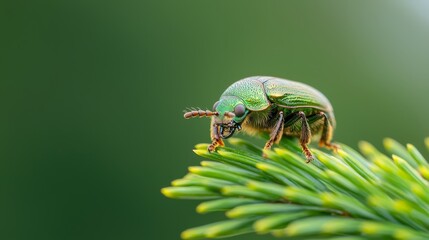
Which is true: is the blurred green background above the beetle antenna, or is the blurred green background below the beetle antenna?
above

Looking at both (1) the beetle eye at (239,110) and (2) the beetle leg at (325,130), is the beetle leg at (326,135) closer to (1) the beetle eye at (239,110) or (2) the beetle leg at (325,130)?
(2) the beetle leg at (325,130)

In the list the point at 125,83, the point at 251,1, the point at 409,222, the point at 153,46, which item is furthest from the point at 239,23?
the point at 409,222

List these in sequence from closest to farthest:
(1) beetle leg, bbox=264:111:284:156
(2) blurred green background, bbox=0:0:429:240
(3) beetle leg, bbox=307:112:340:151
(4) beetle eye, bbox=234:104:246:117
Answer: (1) beetle leg, bbox=264:111:284:156, (4) beetle eye, bbox=234:104:246:117, (3) beetle leg, bbox=307:112:340:151, (2) blurred green background, bbox=0:0:429:240

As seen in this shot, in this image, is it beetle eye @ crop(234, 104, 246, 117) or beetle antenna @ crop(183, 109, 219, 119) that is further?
beetle eye @ crop(234, 104, 246, 117)

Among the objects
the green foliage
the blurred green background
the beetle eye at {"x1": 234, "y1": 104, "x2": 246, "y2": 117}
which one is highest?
the blurred green background

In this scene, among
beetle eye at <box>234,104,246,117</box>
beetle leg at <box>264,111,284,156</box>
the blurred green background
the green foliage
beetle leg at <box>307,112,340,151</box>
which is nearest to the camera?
the green foliage

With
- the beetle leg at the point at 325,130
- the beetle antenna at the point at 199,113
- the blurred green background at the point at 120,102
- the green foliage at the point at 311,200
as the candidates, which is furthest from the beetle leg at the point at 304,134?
the blurred green background at the point at 120,102

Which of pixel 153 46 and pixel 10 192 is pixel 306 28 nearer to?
pixel 153 46

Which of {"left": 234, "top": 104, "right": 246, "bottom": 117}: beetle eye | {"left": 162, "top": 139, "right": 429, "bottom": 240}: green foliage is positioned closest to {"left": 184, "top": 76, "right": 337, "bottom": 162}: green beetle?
{"left": 234, "top": 104, "right": 246, "bottom": 117}: beetle eye

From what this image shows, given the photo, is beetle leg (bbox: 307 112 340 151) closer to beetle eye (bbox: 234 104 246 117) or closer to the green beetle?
the green beetle
